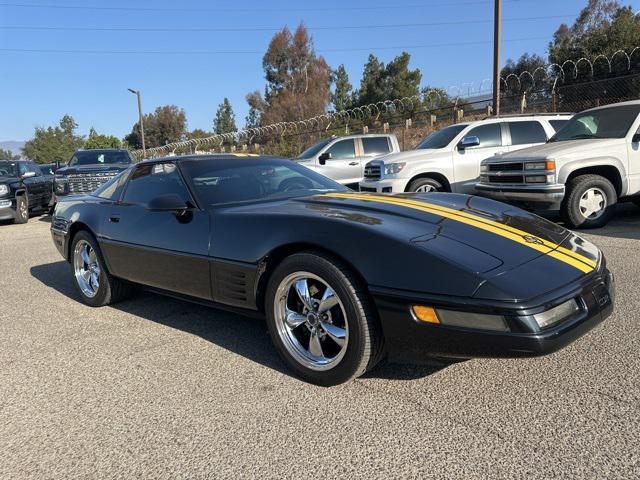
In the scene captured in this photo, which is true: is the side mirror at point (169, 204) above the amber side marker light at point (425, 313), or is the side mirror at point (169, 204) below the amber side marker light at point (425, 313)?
above

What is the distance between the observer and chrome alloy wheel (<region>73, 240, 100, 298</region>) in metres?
4.62

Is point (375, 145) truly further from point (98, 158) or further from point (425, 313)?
point (425, 313)

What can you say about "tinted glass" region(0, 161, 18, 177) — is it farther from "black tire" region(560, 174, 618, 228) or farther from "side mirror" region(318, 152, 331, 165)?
"black tire" region(560, 174, 618, 228)

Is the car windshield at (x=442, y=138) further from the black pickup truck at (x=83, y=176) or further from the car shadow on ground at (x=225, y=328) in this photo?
the car shadow on ground at (x=225, y=328)

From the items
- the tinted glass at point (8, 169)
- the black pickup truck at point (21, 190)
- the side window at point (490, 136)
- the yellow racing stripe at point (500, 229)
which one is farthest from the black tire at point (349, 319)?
the tinted glass at point (8, 169)

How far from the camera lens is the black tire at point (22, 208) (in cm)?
1173

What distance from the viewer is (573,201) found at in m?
7.11

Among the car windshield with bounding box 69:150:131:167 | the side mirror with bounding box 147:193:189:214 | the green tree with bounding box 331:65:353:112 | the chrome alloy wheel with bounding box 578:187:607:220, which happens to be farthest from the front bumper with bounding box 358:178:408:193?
the green tree with bounding box 331:65:353:112

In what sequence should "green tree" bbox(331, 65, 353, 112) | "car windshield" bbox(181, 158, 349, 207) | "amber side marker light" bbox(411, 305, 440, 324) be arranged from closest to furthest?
"amber side marker light" bbox(411, 305, 440, 324) < "car windshield" bbox(181, 158, 349, 207) < "green tree" bbox(331, 65, 353, 112)

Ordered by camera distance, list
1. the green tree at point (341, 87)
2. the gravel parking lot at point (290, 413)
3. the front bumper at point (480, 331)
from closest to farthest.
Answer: the gravel parking lot at point (290, 413) → the front bumper at point (480, 331) → the green tree at point (341, 87)

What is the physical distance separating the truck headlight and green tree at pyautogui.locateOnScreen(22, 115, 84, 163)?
251 feet

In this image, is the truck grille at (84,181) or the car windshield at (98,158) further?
the car windshield at (98,158)

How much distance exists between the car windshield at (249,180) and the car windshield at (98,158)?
9.57m

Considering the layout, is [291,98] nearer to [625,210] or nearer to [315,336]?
[625,210]
